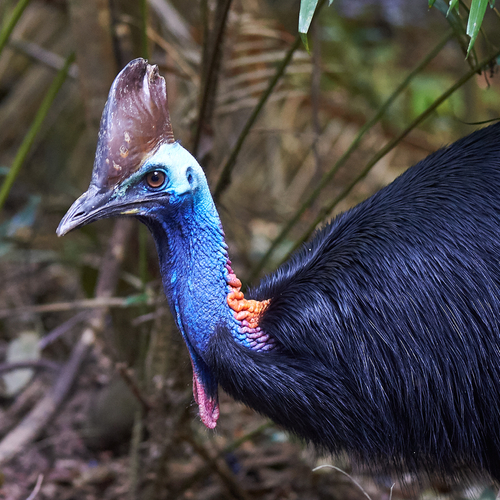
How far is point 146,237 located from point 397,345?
1.35 meters

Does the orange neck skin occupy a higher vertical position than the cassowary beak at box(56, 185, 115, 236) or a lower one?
lower

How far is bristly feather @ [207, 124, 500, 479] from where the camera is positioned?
134 centimetres

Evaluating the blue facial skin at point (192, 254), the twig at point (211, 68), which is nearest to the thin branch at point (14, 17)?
the twig at point (211, 68)

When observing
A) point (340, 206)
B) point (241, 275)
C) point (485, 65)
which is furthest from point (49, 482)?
point (340, 206)

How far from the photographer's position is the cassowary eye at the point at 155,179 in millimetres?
1285

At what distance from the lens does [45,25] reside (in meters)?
4.16

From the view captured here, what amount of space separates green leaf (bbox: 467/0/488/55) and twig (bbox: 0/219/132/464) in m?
1.62

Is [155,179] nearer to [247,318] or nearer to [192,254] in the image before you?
[192,254]

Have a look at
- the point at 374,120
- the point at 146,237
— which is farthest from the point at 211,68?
the point at 146,237

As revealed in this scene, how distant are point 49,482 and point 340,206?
266 cm

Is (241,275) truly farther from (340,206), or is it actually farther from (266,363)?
(266,363)

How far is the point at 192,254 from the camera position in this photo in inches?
54.2

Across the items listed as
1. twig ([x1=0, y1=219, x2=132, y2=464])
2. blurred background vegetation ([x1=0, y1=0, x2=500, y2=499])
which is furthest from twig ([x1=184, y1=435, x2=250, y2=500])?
twig ([x1=0, y1=219, x2=132, y2=464])

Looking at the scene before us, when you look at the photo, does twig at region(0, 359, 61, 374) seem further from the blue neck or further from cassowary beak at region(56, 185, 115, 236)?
cassowary beak at region(56, 185, 115, 236)
